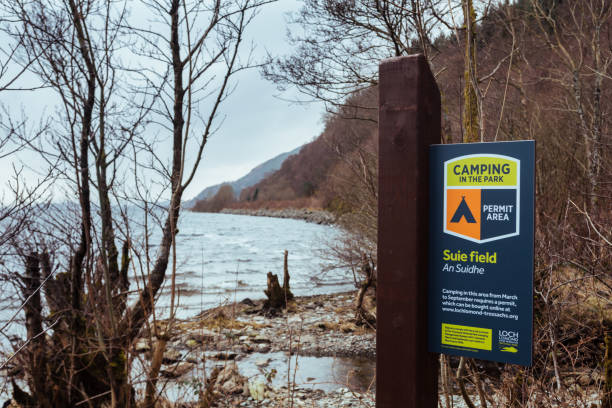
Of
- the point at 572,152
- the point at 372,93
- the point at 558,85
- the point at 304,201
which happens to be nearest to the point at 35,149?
the point at 372,93

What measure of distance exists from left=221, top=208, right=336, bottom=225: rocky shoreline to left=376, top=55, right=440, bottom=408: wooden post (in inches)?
1522

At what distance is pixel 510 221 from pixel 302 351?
301 inches

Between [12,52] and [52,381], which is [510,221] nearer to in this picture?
[12,52]

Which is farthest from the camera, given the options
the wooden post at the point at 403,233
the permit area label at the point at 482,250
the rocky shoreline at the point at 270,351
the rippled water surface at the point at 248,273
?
the rippled water surface at the point at 248,273

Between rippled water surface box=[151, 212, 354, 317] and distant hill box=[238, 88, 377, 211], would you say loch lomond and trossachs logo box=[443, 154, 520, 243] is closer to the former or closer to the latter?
distant hill box=[238, 88, 377, 211]

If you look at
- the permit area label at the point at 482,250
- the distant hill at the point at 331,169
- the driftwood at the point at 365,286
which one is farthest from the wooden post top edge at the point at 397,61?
the driftwood at the point at 365,286

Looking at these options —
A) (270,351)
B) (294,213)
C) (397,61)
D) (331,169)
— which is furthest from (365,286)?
(294,213)

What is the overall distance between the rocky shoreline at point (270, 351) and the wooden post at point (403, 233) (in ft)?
6.75

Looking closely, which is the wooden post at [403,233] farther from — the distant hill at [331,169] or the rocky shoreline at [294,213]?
the rocky shoreline at [294,213]

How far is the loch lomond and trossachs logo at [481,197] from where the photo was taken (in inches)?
78.5

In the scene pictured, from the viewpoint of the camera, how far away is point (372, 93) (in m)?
8.15

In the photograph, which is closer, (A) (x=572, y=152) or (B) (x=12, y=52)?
(B) (x=12, y=52)

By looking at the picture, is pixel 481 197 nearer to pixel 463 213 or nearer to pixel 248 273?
pixel 463 213

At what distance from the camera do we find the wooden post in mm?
2102
